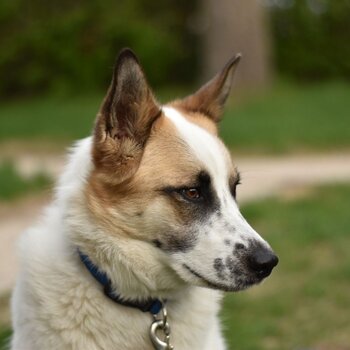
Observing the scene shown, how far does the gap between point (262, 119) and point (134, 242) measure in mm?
11937

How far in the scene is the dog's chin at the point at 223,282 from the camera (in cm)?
328

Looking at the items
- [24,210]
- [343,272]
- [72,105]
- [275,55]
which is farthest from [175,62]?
[343,272]

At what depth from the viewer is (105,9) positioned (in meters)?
19.6

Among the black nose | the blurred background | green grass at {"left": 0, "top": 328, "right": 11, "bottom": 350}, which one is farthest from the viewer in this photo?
the blurred background

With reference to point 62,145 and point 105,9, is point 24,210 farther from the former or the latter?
point 105,9

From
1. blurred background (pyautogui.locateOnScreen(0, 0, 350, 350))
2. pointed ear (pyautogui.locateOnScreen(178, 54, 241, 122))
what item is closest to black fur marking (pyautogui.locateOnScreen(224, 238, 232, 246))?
pointed ear (pyautogui.locateOnScreen(178, 54, 241, 122))

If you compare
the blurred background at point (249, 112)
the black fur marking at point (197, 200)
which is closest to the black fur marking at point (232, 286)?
the black fur marking at point (197, 200)

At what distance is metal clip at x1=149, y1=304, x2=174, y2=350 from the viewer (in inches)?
133

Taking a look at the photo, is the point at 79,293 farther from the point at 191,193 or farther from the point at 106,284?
the point at 191,193

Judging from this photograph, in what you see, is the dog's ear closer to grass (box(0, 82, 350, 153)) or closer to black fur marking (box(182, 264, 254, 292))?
black fur marking (box(182, 264, 254, 292))

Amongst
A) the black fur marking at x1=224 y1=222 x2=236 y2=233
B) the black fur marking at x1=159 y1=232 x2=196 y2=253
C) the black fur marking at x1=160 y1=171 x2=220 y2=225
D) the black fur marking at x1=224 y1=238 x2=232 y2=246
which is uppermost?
the black fur marking at x1=160 y1=171 x2=220 y2=225

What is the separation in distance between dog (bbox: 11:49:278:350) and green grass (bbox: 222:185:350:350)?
68.3 inches

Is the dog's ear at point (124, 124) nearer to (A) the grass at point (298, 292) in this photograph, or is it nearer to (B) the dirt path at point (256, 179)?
(A) the grass at point (298, 292)

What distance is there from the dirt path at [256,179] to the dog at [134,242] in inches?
107
